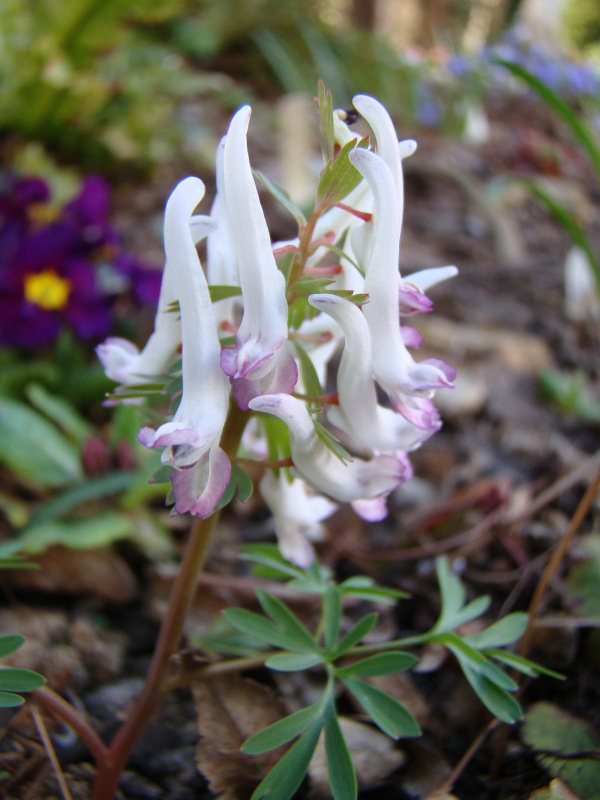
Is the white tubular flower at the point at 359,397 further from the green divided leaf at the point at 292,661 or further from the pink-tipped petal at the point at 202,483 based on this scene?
the green divided leaf at the point at 292,661

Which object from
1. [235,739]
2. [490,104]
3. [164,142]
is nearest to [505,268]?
[164,142]

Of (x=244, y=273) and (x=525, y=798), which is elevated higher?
(x=244, y=273)

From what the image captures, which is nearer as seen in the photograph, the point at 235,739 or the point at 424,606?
the point at 235,739

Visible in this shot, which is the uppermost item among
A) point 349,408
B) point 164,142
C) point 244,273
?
point 244,273

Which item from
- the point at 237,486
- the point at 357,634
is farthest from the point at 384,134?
the point at 357,634

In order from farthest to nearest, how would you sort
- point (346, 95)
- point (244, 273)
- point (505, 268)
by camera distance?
point (346, 95) → point (505, 268) → point (244, 273)

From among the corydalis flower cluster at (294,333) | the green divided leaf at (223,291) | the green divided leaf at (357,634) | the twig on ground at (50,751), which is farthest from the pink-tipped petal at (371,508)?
the twig on ground at (50,751)

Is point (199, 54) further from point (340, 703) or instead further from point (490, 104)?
point (340, 703)
